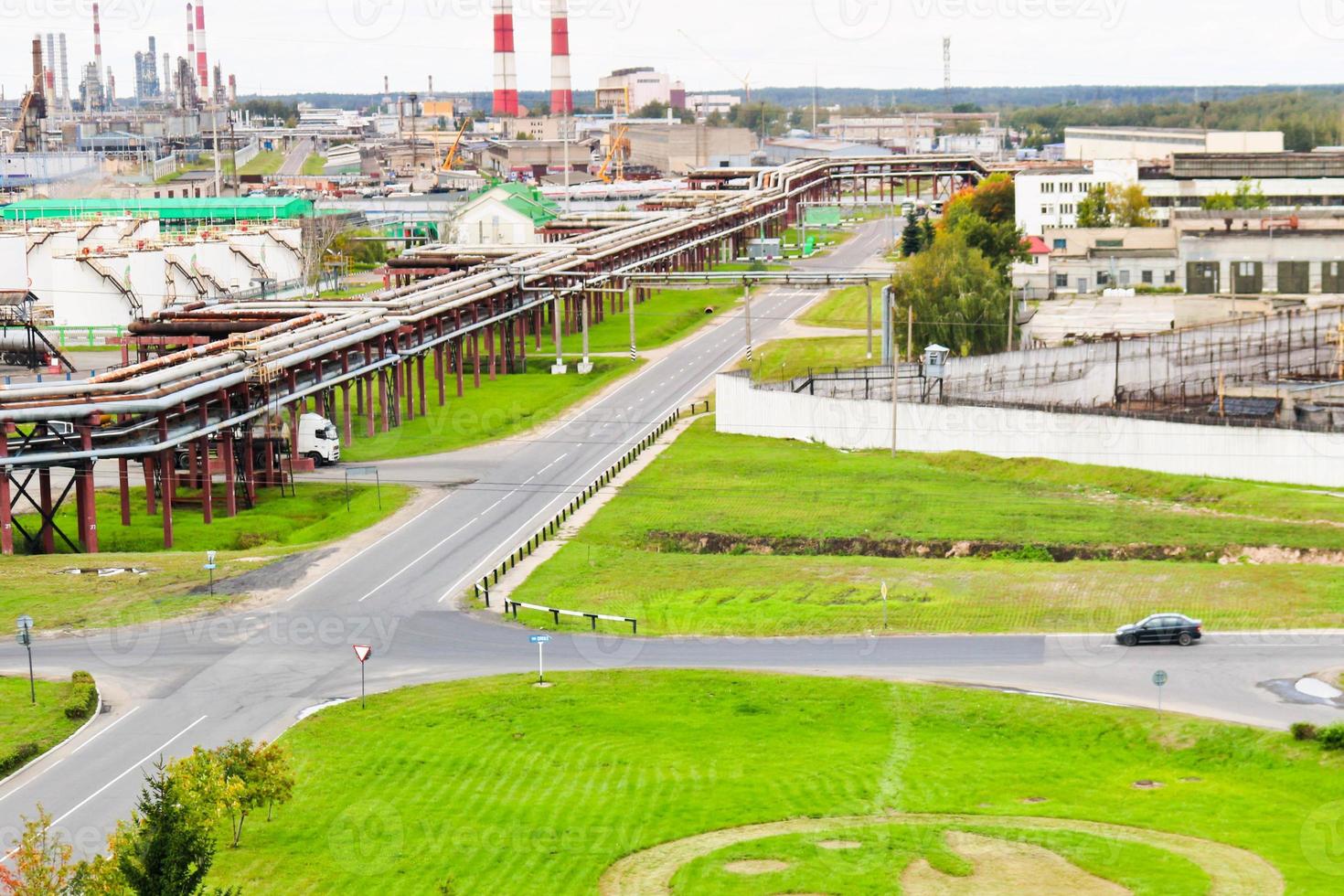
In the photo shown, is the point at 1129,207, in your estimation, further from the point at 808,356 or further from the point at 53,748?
the point at 53,748

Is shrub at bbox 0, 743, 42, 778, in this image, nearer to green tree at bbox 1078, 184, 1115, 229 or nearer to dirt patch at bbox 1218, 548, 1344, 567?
dirt patch at bbox 1218, 548, 1344, 567

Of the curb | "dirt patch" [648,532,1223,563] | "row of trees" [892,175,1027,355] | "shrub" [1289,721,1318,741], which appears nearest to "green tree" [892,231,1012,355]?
"row of trees" [892,175,1027,355]

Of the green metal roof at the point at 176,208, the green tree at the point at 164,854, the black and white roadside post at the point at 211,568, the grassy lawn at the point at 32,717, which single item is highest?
the green metal roof at the point at 176,208

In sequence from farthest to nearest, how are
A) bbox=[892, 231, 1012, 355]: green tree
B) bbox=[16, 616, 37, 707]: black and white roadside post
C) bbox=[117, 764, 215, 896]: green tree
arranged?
bbox=[892, 231, 1012, 355]: green tree, bbox=[16, 616, 37, 707]: black and white roadside post, bbox=[117, 764, 215, 896]: green tree

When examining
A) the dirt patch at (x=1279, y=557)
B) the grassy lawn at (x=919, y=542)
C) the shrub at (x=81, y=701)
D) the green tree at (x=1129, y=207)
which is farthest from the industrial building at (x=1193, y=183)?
the shrub at (x=81, y=701)

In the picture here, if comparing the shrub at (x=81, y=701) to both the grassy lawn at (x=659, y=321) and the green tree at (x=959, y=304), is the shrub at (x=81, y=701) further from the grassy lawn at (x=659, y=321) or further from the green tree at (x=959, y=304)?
the grassy lawn at (x=659, y=321)

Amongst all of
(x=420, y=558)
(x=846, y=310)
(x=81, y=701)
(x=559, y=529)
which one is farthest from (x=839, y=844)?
(x=846, y=310)
